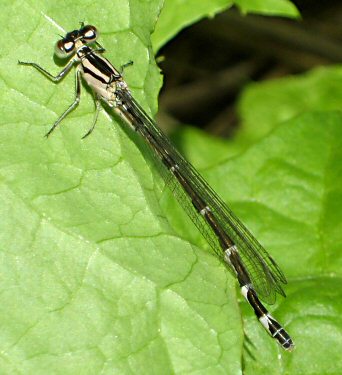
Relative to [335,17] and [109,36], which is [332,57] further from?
[109,36]

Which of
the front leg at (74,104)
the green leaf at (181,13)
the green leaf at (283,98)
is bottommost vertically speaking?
the green leaf at (283,98)

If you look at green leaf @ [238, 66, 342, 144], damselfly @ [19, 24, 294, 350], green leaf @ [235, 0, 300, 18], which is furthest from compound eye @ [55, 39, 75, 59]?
green leaf @ [238, 66, 342, 144]

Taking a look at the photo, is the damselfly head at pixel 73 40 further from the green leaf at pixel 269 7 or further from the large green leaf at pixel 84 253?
the green leaf at pixel 269 7

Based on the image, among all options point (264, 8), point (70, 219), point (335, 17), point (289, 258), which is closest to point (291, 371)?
point (289, 258)

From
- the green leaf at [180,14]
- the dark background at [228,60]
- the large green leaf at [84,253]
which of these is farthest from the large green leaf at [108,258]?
the dark background at [228,60]

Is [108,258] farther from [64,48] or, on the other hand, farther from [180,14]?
[180,14]

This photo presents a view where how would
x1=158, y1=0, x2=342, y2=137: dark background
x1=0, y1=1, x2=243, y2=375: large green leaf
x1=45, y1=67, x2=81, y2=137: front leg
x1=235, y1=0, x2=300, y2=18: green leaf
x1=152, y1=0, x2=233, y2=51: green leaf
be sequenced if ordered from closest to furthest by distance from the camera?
x1=0, y1=1, x2=243, y2=375: large green leaf < x1=45, y1=67, x2=81, y2=137: front leg < x1=152, y1=0, x2=233, y2=51: green leaf < x1=235, y1=0, x2=300, y2=18: green leaf < x1=158, y1=0, x2=342, y2=137: dark background

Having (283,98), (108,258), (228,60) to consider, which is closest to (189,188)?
(108,258)

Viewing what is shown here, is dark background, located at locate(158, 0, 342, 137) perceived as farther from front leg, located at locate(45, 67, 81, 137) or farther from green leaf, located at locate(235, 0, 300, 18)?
front leg, located at locate(45, 67, 81, 137)
